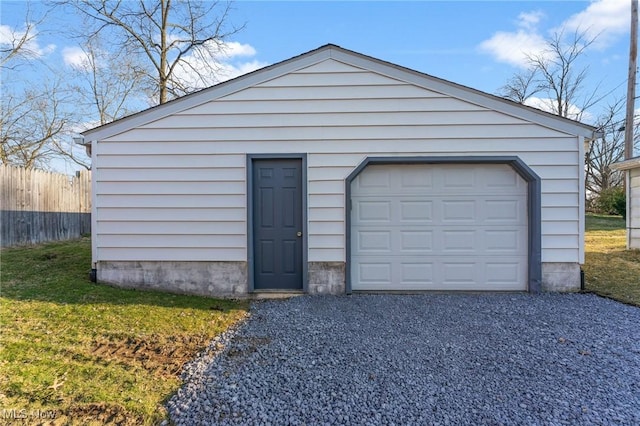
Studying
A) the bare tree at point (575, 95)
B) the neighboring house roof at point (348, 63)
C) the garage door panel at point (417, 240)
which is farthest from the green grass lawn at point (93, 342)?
the bare tree at point (575, 95)

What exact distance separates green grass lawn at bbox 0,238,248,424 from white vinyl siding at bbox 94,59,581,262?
3.30ft

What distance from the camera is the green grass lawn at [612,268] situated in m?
5.21

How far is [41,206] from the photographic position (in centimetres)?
867

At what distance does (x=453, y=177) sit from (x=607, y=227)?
11.9 metres

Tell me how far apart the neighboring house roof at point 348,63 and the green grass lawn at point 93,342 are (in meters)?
2.49

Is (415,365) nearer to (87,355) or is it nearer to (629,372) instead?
(629,372)

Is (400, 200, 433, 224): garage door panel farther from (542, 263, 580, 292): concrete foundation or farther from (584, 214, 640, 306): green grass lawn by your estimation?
(584, 214, 640, 306): green grass lawn

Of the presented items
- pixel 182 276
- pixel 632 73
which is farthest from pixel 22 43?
pixel 632 73

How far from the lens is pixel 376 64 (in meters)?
5.21

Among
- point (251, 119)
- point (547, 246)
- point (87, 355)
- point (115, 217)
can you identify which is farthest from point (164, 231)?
point (547, 246)

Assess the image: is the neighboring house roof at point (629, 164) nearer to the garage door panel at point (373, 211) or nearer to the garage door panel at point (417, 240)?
the garage door panel at point (417, 240)

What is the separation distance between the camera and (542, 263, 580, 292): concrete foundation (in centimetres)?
516

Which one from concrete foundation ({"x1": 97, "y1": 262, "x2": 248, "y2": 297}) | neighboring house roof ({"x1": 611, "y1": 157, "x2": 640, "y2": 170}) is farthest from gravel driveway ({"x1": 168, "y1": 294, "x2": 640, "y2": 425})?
neighboring house roof ({"x1": 611, "y1": 157, "x2": 640, "y2": 170})

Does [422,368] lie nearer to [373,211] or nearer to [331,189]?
[373,211]
